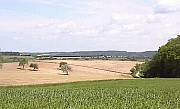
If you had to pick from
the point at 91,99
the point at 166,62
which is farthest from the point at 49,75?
the point at 91,99

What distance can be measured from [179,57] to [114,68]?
5211 centimetres

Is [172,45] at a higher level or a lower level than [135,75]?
higher

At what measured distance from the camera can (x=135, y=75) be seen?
369ft

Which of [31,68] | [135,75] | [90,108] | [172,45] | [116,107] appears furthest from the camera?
[31,68]

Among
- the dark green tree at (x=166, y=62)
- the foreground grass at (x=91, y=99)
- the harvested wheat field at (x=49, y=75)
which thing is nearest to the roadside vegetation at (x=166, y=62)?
the dark green tree at (x=166, y=62)

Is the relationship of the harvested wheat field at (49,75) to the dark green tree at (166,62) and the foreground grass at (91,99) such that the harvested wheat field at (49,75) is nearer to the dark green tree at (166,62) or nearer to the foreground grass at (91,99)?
the dark green tree at (166,62)

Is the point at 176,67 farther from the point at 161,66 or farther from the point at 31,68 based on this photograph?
the point at 31,68

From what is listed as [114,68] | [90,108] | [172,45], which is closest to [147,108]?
[90,108]

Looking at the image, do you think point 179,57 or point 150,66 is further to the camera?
point 150,66

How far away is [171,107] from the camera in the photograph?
26.1 m

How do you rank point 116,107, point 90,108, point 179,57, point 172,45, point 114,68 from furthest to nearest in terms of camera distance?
point 114,68
point 172,45
point 179,57
point 116,107
point 90,108

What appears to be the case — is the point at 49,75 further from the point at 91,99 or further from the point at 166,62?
the point at 91,99

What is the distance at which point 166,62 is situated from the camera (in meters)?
91.9

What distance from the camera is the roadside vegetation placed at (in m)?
89.7
